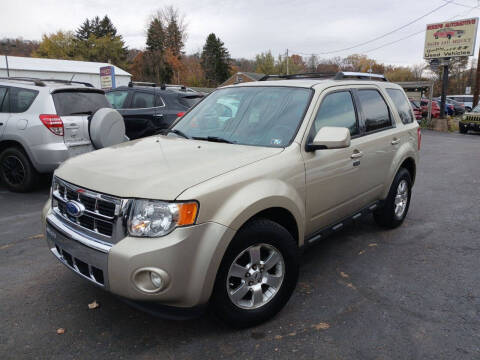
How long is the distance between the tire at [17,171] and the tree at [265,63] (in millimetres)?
74746

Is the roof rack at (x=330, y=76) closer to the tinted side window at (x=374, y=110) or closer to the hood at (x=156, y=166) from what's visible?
the tinted side window at (x=374, y=110)

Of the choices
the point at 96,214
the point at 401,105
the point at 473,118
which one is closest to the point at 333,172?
the point at 96,214

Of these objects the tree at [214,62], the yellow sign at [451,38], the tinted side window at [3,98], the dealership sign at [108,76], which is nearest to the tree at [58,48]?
the tree at [214,62]

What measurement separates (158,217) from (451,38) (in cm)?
2469

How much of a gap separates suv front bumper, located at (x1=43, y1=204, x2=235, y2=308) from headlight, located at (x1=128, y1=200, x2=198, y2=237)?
4 centimetres

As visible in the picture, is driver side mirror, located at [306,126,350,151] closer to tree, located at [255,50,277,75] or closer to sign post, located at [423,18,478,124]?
sign post, located at [423,18,478,124]

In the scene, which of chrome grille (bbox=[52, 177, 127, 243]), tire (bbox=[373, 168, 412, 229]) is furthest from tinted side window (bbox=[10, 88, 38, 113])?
tire (bbox=[373, 168, 412, 229])

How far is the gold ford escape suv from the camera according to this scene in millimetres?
2191

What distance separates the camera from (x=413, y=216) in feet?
17.6

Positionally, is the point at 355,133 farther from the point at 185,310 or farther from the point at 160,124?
the point at 160,124

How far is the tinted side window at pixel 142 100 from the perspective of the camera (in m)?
8.61

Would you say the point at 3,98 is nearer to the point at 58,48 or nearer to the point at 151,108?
the point at 151,108

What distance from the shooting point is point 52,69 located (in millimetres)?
35250

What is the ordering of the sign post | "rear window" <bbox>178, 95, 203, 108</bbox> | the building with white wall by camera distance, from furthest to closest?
the building with white wall, the sign post, "rear window" <bbox>178, 95, 203, 108</bbox>
